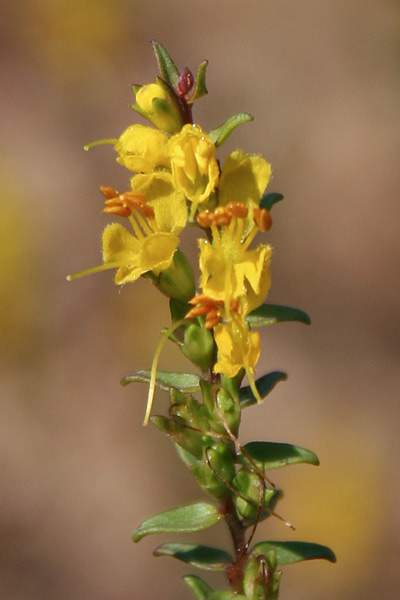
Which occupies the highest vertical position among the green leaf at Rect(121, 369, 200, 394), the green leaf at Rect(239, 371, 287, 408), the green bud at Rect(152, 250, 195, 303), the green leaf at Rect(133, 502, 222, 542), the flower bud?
the flower bud

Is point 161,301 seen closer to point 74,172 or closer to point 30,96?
point 74,172

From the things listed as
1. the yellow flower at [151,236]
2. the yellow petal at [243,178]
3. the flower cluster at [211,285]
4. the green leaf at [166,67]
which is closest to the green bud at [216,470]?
the flower cluster at [211,285]

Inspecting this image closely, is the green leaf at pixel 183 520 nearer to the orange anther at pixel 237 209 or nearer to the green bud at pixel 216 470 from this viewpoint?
the green bud at pixel 216 470

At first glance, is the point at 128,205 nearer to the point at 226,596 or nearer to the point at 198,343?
the point at 198,343

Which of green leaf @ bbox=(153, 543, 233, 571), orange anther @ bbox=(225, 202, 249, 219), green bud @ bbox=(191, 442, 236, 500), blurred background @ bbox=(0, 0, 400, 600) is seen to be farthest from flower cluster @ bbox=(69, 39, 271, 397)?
blurred background @ bbox=(0, 0, 400, 600)

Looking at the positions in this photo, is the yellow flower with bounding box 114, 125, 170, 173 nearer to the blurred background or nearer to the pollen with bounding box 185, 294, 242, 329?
the pollen with bounding box 185, 294, 242, 329

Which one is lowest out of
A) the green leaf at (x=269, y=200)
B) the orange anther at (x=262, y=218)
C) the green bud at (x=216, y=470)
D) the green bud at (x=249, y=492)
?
the green bud at (x=249, y=492)
